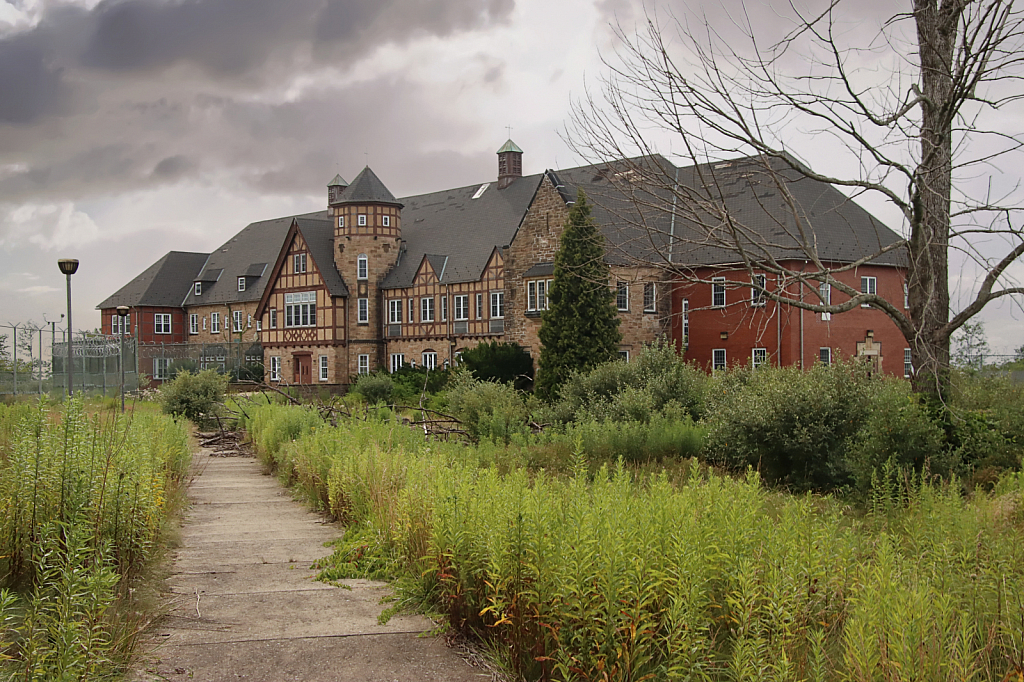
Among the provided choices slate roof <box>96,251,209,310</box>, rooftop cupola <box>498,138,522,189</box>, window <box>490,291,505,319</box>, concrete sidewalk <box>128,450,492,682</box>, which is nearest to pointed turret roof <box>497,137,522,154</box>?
rooftop cupola <box>498,138,522,189</box>

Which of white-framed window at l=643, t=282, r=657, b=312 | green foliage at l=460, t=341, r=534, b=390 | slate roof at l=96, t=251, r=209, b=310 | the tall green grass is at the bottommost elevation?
the tall green grass

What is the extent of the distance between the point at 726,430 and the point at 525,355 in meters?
24.6

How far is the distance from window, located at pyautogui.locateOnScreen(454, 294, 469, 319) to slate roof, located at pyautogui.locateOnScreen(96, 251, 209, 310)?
29495mm

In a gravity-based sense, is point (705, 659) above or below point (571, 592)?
below

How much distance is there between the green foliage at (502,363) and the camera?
36.8 metres

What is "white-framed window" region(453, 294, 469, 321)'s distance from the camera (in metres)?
46.3

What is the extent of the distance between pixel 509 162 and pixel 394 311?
1141cm

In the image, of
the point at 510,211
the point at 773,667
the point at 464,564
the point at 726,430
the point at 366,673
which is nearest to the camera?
the point at 773,667

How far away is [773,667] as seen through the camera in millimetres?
4203

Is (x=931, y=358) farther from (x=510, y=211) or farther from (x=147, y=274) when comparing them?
(x=147, y=274)

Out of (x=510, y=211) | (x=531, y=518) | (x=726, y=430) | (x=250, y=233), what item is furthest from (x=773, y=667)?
(x=250, y=233)

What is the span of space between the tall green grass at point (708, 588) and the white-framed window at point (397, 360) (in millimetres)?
43869

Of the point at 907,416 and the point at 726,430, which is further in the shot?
the point at 726,430

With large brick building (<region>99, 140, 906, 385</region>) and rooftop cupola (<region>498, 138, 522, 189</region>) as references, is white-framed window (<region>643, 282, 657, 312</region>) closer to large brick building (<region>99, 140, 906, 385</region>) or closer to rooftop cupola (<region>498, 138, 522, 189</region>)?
large brick building (<region>99, 140, 906, 385</region>)
